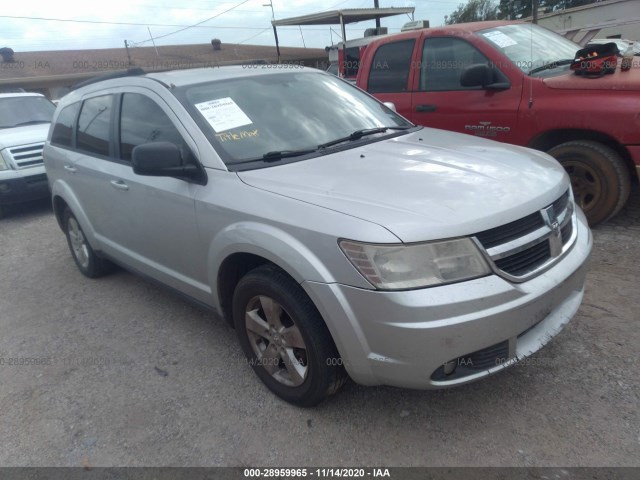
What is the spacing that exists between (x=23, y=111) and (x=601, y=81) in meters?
8.45

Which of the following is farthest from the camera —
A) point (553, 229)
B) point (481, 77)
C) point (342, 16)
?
point (342, 16)

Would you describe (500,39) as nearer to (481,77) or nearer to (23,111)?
(481,77)

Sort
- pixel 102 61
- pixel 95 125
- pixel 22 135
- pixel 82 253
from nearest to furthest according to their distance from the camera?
pixel 95 125 < pixel 82 253 < pixel 22 135 < pixel 102 61

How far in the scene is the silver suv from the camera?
2145 millimetres

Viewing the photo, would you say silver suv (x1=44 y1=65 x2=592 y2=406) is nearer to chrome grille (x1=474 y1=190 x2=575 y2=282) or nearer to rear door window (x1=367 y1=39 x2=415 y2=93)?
chrome grille (x1=474 y1=190 x2=575 y2=282)

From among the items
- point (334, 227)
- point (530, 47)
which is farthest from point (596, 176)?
point (334, 227)

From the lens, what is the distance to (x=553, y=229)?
2.46 m

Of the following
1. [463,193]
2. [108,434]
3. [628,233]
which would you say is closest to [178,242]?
[108,434]

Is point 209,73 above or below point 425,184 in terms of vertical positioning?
above

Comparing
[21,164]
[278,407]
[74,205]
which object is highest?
[74,205]


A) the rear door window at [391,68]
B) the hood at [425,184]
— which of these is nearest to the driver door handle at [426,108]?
the rear door window at [391,68]

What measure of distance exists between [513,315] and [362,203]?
808 mm

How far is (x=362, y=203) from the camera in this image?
2.31m

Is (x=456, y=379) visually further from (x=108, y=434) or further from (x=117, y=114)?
(x=117, y=114)
